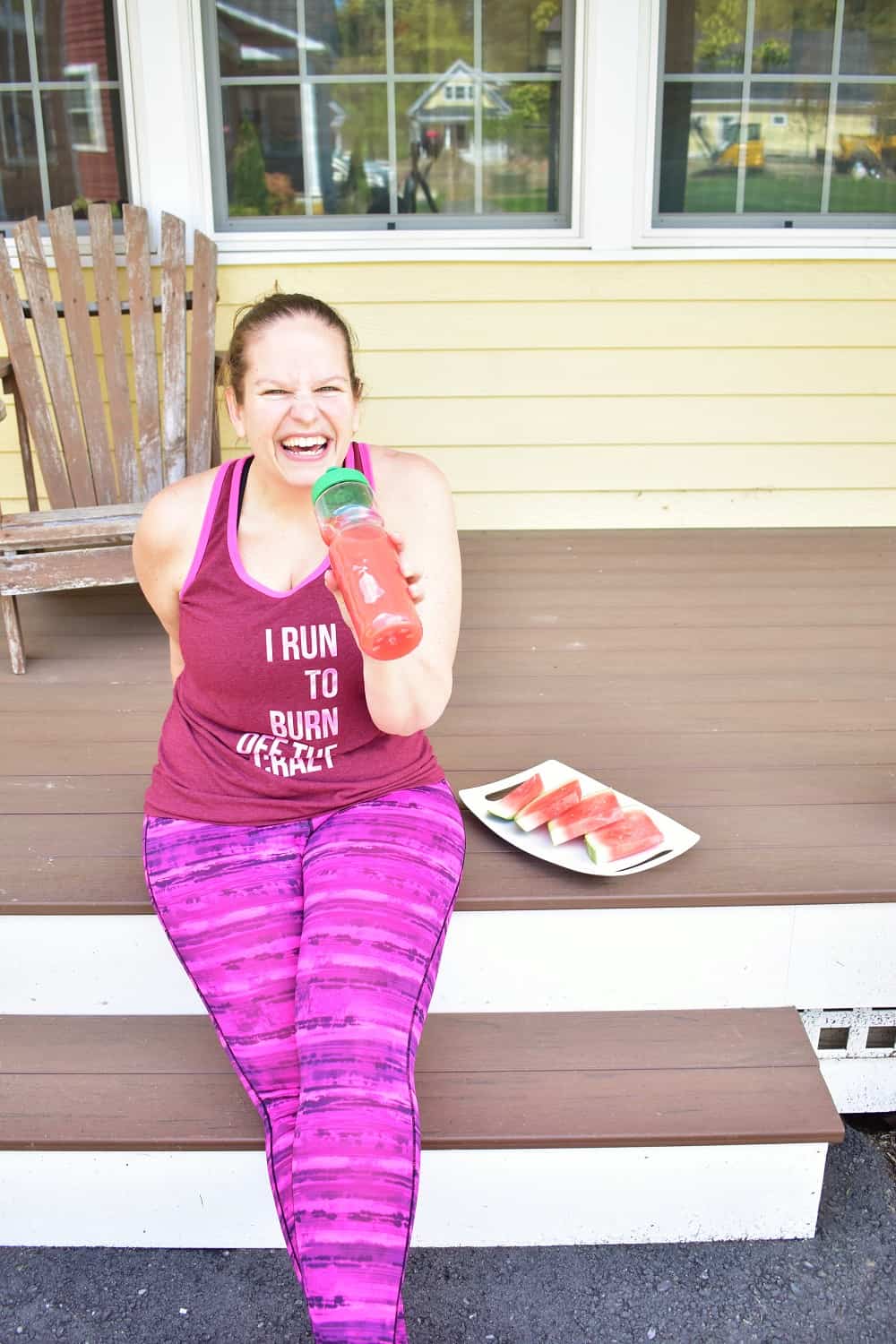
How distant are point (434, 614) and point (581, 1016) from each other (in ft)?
2.44

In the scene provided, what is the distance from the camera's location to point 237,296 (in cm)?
389

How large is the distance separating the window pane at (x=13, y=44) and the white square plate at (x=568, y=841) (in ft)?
9.22

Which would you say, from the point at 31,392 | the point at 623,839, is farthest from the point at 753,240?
the point at 623,839

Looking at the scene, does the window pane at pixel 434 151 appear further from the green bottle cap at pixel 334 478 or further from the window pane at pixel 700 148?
the green bottle cap at pixel 334 478

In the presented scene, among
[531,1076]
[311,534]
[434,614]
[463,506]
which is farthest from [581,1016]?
[463,506]

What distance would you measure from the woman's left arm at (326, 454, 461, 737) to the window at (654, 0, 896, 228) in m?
2.35

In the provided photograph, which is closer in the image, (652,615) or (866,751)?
(866,751)

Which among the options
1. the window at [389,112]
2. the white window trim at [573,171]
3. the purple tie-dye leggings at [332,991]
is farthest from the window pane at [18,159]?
the purple tie-dye leggings at [332,991]

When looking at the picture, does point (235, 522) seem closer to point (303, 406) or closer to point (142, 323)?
point (303, 406)

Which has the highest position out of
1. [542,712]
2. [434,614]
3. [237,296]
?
[237,296]

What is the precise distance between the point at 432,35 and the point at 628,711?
7.49ft

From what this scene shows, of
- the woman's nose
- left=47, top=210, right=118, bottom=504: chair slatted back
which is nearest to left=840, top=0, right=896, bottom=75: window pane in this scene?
left=47, top=210, right=118, bottom=504: chair slatted back

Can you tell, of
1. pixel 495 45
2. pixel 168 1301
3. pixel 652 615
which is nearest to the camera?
pixel 168 1301

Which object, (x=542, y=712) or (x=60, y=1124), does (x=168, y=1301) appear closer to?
(x=60, y=1124)
